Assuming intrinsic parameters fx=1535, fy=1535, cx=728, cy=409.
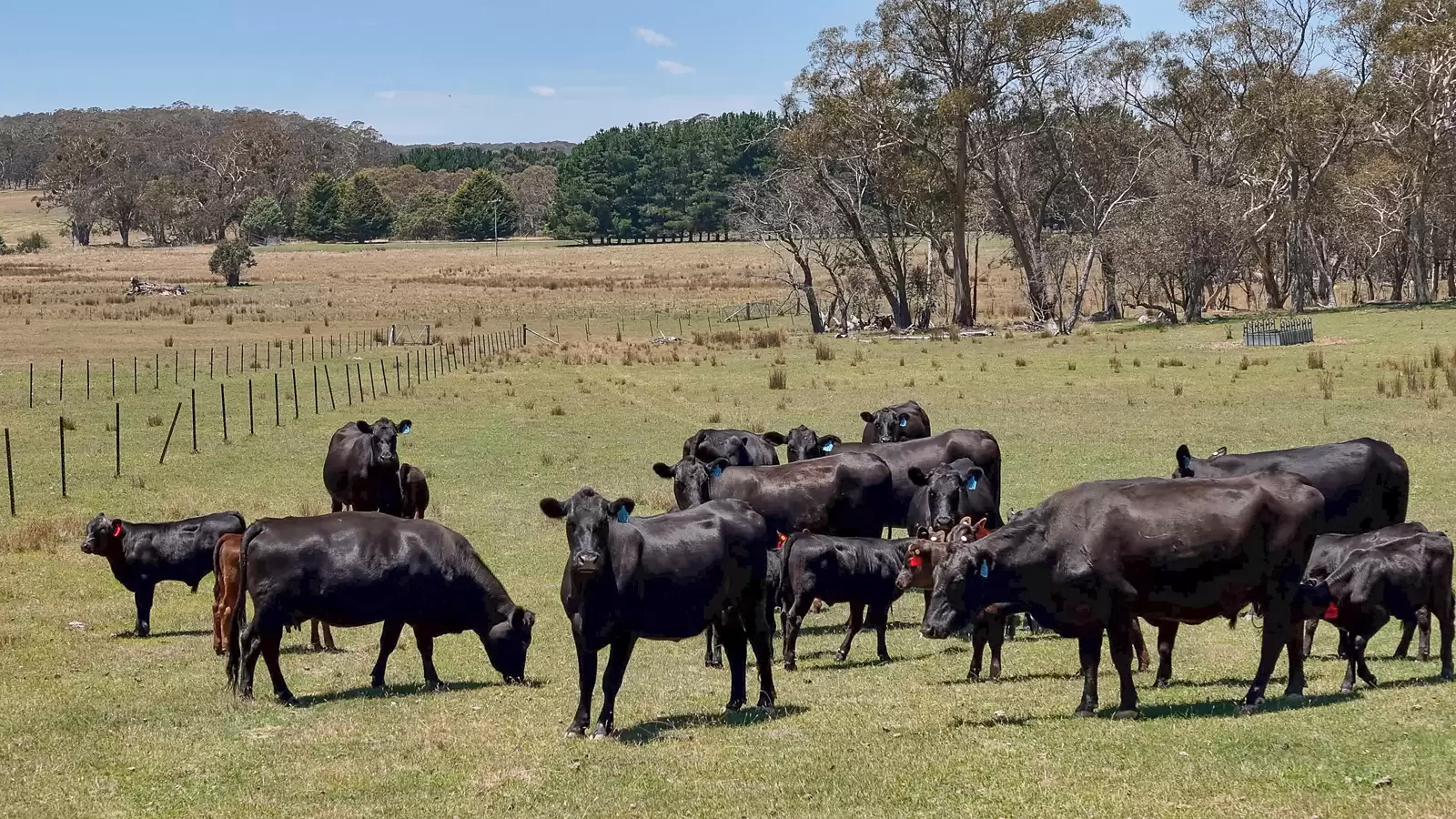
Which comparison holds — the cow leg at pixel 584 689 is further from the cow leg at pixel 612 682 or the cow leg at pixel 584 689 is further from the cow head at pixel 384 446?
the cow head at pixel 384 446

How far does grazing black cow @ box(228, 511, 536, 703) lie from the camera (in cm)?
1234

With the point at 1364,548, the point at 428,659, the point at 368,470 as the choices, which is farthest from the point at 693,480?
the point at 1364,548

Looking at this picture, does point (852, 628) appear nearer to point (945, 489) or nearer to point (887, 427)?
point (945, 489)

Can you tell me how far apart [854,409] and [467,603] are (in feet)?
74.2

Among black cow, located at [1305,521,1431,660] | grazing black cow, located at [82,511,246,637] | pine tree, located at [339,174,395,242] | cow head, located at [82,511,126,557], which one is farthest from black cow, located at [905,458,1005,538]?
pine tree, located at [339,174,395,242]

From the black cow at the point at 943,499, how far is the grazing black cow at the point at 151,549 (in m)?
7.26

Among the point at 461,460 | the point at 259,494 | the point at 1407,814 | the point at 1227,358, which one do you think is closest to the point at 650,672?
the point at 1407,814

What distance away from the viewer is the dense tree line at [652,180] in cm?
15238

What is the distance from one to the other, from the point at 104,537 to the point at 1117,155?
64.0 m

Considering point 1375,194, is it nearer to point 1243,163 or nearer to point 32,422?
point 1243,163

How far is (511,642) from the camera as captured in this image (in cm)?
1284

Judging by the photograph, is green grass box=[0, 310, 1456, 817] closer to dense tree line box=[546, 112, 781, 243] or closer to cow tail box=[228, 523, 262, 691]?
cow tail box=[228, 523, 262, 691]

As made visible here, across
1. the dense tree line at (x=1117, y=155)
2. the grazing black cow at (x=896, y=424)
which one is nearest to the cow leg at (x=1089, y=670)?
the grazing black cow at (x=896, y=424)

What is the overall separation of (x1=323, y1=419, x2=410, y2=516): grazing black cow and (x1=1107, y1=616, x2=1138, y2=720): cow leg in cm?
1100
